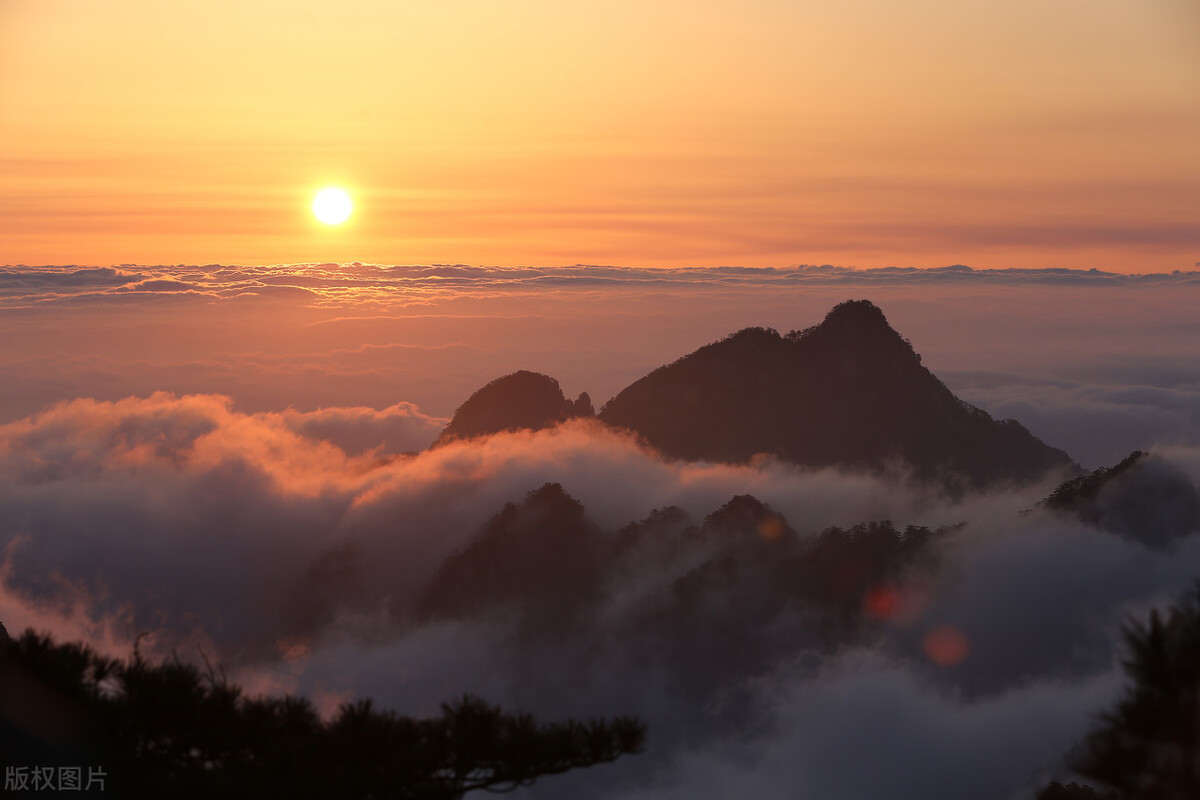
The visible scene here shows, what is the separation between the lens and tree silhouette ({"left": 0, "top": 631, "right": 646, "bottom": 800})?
31531 millimetres

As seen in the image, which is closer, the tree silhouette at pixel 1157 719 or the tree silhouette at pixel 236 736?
the tree silhouette at pixel 1157 719

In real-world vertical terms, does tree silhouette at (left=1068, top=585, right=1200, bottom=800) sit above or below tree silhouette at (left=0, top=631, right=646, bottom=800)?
above

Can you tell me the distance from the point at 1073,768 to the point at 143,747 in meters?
27.9

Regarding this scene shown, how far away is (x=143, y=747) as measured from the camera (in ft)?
109

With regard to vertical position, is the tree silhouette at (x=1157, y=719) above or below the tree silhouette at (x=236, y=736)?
above

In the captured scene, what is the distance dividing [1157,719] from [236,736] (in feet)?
87.4

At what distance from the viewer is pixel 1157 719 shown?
21.8 metres

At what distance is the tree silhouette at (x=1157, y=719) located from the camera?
21.5 metres

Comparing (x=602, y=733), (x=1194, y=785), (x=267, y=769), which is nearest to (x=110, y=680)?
(x=267, y=769)

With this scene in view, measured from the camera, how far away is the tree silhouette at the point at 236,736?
31.5 meters

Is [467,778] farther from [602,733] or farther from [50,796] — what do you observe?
[50,796]

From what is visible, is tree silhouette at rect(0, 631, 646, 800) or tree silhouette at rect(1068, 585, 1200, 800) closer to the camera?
tree silhouette at rect(1068, 585, 1200, 800)

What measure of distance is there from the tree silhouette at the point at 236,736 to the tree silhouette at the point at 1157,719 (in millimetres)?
14977

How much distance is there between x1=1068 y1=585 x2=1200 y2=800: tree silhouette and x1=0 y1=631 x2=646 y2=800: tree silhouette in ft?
49.1
